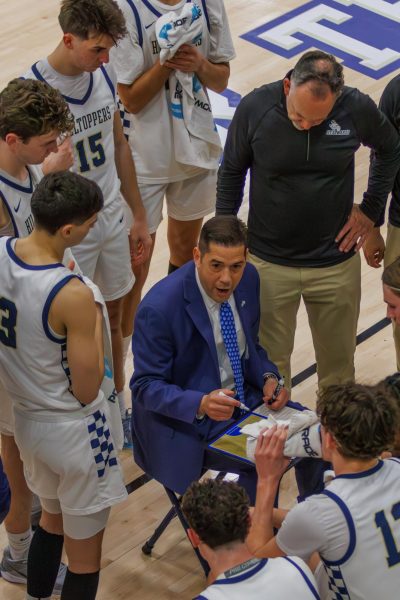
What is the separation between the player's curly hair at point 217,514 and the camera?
10.7 ft

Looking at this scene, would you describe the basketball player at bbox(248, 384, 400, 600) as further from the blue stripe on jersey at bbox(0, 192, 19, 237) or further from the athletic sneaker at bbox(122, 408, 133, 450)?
the athletic sneaker at bbox(122, 408, 133, 450)

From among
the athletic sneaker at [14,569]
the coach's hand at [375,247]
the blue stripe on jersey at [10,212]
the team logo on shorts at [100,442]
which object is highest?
the blue stripe on jersey at [10,212]

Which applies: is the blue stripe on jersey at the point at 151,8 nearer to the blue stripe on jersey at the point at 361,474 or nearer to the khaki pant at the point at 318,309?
the khaki pant at the point at 318,309

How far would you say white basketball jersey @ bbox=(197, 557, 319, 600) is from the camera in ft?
10.3

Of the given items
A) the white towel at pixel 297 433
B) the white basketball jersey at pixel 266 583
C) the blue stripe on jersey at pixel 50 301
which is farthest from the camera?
the white towel at pixel 297 433

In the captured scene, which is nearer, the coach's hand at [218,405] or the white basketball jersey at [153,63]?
the coach's hand at [218,405]

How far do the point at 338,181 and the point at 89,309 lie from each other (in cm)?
155

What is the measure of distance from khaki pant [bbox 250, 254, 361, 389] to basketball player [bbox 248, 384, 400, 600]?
1527 millimetres

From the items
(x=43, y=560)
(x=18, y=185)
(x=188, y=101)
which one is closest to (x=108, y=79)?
(x=188, y=101)

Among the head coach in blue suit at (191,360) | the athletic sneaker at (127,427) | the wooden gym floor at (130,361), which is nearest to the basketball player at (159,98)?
the athletic sneaker at (127,427)

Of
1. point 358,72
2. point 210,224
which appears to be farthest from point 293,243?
point 358,72

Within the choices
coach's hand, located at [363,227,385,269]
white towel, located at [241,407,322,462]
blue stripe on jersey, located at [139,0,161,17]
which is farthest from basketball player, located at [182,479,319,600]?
blue stripe on jersey, located at [139,0,161,17]

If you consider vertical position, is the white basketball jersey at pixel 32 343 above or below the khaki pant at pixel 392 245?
above

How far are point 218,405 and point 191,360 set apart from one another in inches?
12.6
